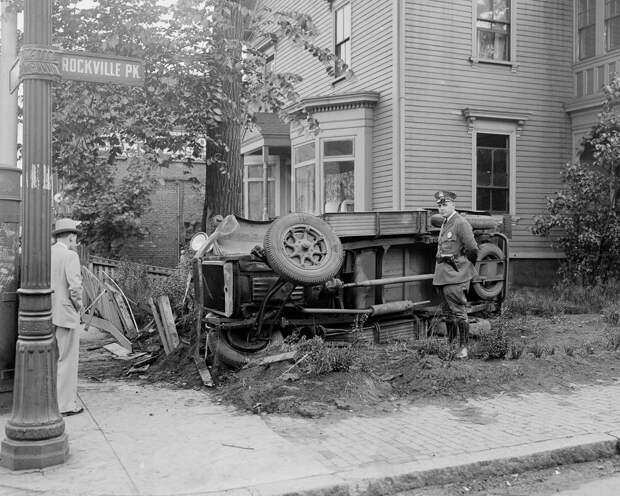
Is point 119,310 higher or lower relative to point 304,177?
lower

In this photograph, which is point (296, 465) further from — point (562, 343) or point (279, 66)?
point (279, 66)

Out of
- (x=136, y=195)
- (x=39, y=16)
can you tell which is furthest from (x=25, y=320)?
(x=136, y=195)

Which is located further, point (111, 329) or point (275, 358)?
point (111, 329)

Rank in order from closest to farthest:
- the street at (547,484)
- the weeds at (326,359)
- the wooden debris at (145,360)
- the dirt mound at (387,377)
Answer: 1. the street at (547,484)
2. the dirt mound at (387,377)
3. the weeds at (326,359)
4. the wooden debris at (145,360)

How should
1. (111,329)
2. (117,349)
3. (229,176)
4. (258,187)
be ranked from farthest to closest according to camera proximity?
(258,187) → (229,176) → (117,349) → (111,329)

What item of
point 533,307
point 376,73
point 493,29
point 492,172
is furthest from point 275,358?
point 493,29

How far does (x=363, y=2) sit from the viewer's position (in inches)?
621

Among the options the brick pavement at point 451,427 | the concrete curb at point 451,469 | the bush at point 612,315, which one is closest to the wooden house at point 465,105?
the bush at point 612,315

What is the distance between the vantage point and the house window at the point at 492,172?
50.7 ft

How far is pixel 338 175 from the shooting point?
1598cm

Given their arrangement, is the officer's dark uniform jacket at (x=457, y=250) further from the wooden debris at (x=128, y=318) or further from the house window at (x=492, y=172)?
the house window at (x=492, y=172)

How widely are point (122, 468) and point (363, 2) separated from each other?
13.4m

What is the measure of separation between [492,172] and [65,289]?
11354mm

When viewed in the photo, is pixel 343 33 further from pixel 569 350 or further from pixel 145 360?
pixel 569 350
